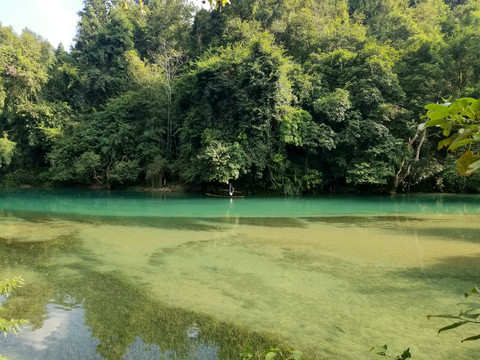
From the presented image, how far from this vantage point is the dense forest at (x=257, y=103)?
1736 cm

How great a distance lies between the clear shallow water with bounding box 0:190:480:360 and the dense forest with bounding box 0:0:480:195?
328 inches

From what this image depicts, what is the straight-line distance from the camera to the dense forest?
17359mm

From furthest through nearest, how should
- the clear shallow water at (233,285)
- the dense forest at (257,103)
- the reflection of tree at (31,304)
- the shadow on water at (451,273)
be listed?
the dense forest at (257,103) < the shadow on water at (451,273) < the reflection of tree at (31,304) < the clear shallow water at (233,285)

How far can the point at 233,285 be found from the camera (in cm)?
489

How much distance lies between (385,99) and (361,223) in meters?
11.1

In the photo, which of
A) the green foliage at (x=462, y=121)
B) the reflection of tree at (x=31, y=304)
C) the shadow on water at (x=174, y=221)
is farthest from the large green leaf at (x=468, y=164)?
the shadow on water at (x=174, y=221)

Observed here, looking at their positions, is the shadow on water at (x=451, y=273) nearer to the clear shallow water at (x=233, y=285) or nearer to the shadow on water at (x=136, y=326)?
the clear shallow water at (x=233, y=285)

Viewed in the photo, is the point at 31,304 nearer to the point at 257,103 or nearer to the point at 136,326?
the point at 136,326

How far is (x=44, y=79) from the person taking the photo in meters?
21.9

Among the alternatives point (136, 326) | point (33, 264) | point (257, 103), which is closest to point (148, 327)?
point (136, 326)

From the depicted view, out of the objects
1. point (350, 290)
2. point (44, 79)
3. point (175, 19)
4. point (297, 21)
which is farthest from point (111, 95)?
point (350, 290)

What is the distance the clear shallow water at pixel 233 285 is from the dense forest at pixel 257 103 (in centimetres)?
833

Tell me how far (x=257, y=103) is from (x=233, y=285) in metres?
13.5

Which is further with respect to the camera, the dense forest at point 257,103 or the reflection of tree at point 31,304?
the dense forest at point 257,103
